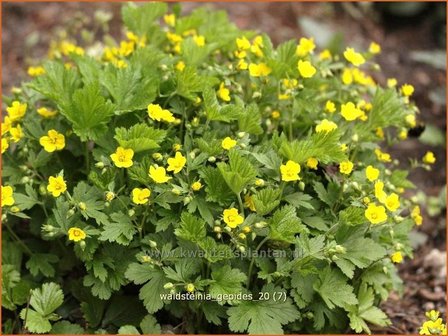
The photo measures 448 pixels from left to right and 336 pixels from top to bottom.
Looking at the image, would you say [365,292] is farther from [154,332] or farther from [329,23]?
[329,23]

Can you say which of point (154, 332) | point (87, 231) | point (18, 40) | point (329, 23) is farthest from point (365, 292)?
point (18, 40)

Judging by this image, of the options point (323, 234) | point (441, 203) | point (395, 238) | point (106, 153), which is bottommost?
point (441, 203)

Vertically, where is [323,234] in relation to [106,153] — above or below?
below

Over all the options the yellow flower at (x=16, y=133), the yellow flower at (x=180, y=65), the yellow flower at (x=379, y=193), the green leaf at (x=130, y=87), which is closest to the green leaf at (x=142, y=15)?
the yellow flower at (x=180, y=65)

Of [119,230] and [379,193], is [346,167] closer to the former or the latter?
[379,193]

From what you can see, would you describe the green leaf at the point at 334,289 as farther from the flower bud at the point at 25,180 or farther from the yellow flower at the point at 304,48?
the flower bud at the point at 25,180
